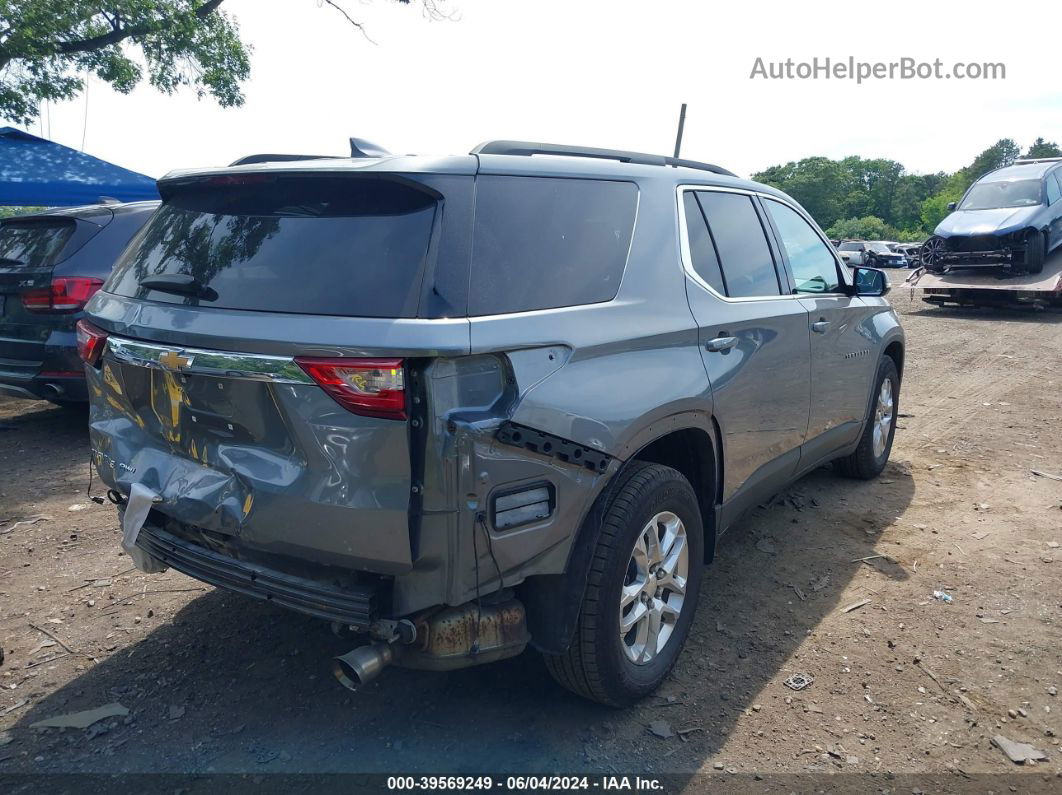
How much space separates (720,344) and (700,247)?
44 cm

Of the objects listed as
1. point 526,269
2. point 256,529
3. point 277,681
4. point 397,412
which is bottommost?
point 277,681

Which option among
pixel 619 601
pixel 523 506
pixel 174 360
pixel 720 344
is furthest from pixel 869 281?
pixel 174 360

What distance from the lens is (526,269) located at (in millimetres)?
2545

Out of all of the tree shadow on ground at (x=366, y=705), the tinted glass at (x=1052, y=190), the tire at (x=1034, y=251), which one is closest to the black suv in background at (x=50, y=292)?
the tree shadow on ground at (x=366, y=705)

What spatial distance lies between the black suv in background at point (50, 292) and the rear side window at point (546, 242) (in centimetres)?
419

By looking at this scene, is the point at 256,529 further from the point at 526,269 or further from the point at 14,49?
the point at 14,49

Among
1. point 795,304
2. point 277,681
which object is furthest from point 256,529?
point 795,304

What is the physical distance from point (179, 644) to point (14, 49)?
1086cm

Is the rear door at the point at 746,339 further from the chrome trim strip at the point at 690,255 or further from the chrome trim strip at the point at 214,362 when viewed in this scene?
the chrome trim strip at the point at 214,362

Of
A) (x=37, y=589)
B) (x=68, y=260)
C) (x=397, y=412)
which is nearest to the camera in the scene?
(x=397, y=412)

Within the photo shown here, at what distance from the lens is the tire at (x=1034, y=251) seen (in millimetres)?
13141

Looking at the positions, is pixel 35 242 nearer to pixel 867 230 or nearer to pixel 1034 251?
pixel 1034 251

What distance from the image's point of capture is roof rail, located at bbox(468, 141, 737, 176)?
2840 mm

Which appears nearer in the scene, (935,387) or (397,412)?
(397,412)
